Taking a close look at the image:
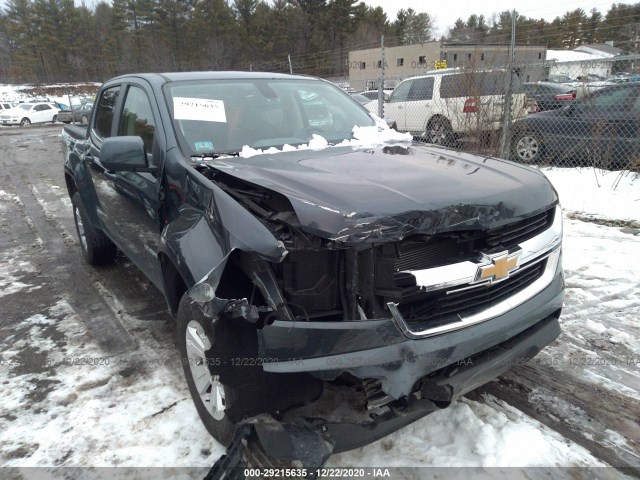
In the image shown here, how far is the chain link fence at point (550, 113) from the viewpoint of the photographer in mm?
6863

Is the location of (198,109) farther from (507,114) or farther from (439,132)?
(439,132)

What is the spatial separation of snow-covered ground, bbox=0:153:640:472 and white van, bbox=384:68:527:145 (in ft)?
12.4

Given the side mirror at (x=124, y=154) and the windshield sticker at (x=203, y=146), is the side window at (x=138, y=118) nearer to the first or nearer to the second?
the side mirror at (x=124, y=154)

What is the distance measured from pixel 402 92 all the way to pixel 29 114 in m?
25.8

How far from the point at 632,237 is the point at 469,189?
164 inches

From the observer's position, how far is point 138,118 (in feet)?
11.1

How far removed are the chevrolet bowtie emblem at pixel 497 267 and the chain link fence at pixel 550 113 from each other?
528 cm

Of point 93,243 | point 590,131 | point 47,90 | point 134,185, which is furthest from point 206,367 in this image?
point 47,90

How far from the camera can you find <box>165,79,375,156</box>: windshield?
9.56 feet

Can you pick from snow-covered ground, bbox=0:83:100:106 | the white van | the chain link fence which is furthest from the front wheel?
snow-covered ground, bbox=0:83:100:106

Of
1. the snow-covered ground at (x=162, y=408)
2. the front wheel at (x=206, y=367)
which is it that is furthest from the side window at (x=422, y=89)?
the front wheel at (x=206, y=367)

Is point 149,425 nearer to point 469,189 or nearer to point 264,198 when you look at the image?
point 264,198

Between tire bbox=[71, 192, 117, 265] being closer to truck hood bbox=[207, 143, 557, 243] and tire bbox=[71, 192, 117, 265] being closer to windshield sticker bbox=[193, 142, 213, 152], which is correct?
windshield sticker bbox=[193, 142, 213, 152]

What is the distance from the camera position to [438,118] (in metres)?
9.76
